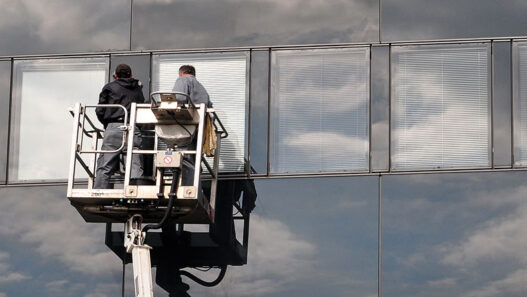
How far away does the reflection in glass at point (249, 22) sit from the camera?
17.8m

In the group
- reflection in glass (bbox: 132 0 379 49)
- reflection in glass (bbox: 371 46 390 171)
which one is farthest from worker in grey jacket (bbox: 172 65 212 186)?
reflection in glass (bbox: 371 46 390 171)

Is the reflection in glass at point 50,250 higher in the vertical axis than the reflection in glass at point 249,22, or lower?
lower

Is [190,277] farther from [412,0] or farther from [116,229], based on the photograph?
[412,0]

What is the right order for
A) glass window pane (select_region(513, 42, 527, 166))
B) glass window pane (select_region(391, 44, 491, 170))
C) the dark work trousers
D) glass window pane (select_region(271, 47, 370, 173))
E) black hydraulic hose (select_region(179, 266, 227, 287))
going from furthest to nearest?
glass window pane (select_region(271, 47, 370, 173))
glass window pane (select_region(391, 44, 491, 170))
glass window pane (select_region(513, 42, 527, 166))
black hydraulic hose (select_region(179, 266, 227, 287))
the dark work trousers

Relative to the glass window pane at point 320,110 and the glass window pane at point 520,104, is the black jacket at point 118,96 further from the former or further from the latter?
the glass window pane at point 520,104

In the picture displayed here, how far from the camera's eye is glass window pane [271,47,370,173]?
17.5 m

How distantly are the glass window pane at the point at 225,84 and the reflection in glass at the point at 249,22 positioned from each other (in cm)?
21

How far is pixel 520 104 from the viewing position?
17312 mm

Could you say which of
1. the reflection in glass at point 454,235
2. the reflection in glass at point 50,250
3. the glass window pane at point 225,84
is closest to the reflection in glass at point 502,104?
the reflection in glass at point 454,235

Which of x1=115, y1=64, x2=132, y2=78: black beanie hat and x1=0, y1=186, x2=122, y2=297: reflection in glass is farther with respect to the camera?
x1=0, y1=186, x2=122, y2=297: reflection in glass

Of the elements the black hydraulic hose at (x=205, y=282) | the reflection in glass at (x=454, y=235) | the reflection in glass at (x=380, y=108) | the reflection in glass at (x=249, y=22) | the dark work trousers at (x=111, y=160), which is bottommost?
the black hydraulic hose at (x=205, y=282)

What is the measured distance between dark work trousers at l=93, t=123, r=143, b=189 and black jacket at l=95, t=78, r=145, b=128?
0.67 ft

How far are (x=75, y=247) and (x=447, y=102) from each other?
570 cm

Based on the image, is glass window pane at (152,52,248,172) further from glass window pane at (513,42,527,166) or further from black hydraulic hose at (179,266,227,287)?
glass window pane at (513,42,527,166)
